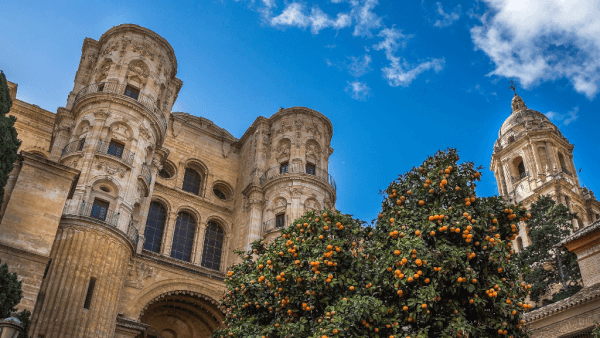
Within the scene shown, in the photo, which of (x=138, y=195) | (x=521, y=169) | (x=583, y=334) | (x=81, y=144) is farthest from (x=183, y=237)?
(x=521, y=169)

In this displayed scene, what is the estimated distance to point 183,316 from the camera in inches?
990

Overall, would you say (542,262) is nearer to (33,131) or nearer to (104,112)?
(104,112)

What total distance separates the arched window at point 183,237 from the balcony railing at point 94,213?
4444 millimetres

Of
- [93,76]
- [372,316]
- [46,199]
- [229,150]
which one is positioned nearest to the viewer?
[372,316]

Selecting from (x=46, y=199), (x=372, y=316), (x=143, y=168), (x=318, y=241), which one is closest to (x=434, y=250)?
(x=372, y=316)

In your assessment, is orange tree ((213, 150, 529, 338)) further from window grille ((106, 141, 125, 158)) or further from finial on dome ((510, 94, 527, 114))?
finial on dome ((510, 94, 527, 114))

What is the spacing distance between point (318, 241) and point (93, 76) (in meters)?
18.5

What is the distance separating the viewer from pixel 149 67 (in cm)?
2645

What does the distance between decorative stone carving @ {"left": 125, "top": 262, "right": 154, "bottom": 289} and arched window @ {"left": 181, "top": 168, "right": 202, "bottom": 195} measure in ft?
21.5

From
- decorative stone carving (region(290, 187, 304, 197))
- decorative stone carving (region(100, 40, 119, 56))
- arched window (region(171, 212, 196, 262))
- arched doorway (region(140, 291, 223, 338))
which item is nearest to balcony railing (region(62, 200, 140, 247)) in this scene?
arched doorway (region(140, 291, 223, 338))

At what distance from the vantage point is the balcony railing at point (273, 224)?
25620 millimetres

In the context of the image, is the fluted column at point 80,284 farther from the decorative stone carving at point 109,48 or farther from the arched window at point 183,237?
the decorative stone carving at point 109,48

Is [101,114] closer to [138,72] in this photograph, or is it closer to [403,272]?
[138,72]

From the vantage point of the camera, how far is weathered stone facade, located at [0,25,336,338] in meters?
16.6
